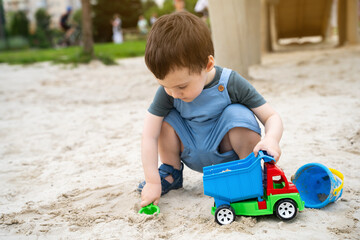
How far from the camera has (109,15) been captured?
28953 millimetres

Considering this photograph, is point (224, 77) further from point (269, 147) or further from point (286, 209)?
point (286, 209)

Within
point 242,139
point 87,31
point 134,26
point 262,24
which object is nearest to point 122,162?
point 242,139

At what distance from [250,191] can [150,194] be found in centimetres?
47

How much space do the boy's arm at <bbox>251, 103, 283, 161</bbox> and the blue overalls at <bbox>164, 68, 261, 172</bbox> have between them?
0.15ft

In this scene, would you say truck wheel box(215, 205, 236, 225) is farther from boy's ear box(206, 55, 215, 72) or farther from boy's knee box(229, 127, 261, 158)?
boy's ear box(206, 55, 215, 72)

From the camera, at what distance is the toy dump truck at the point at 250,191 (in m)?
1.53

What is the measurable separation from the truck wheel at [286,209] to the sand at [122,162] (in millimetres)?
31

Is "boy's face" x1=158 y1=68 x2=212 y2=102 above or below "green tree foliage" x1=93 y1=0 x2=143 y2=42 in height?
below

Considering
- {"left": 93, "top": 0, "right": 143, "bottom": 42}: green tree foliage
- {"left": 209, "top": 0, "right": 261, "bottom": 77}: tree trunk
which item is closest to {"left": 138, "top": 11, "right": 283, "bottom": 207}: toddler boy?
{"left": 209, "top": 0, "right": 261, "bottom": 77}: tree trunk

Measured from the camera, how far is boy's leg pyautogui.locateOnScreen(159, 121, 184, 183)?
6.15 feet

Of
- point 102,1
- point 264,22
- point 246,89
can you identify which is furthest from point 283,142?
point 102,1

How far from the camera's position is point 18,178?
2.35 metres

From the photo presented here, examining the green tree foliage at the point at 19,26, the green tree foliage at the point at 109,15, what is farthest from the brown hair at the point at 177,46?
the green tree foliage at the point at 109,15

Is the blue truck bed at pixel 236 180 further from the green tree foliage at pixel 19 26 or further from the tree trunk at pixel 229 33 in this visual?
the green tree foliage at pixel 19 26
